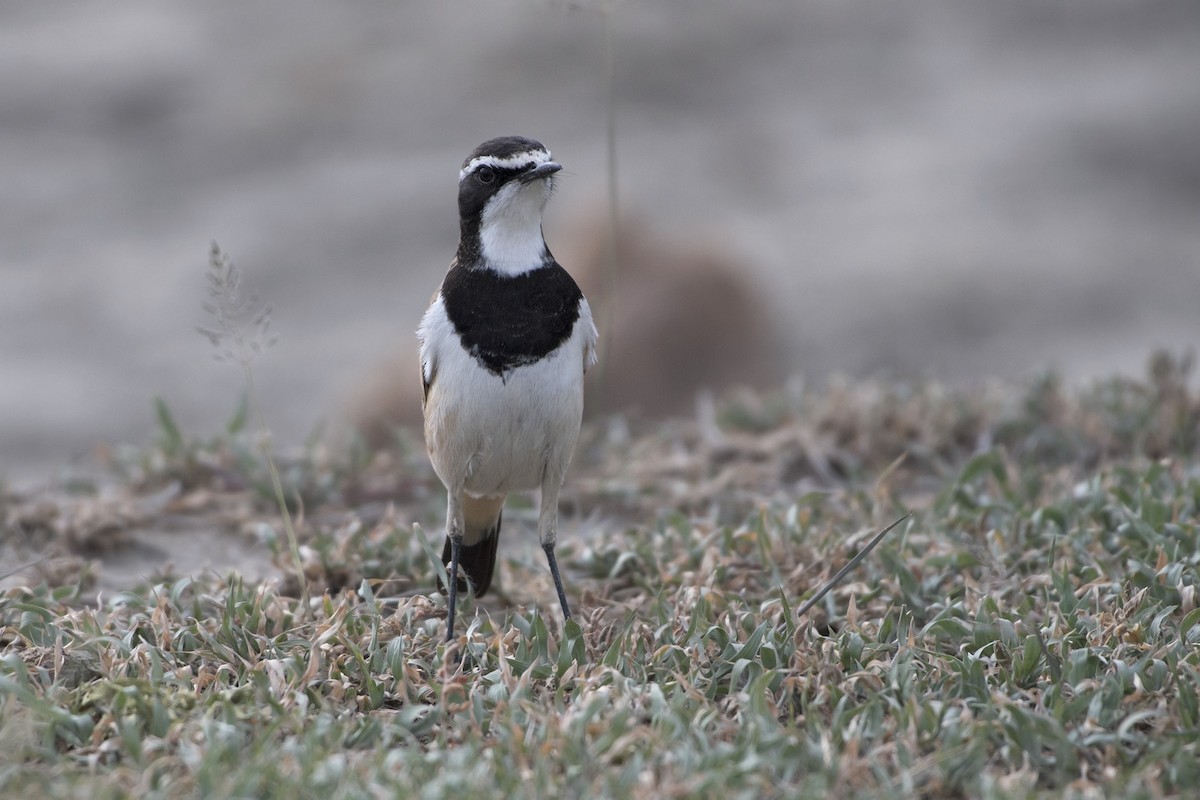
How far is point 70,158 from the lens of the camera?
1481 centimetres

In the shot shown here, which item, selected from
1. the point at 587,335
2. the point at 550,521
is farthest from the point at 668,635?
the point at 587,335

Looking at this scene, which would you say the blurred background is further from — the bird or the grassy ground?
the bird

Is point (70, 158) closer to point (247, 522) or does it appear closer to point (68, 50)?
point (68, 50)

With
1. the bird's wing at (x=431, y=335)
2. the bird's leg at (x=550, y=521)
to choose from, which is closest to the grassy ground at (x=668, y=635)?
the bird's leg at (x=550, y=521)

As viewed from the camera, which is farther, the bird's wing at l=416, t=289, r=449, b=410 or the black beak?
the bird's wing at l=416, t=289, r=449, b=410

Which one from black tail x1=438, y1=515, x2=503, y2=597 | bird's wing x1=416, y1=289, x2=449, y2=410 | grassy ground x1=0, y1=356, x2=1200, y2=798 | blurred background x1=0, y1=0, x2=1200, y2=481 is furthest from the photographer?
blurred background x1=0, y1=0, x2=1200, y2=481

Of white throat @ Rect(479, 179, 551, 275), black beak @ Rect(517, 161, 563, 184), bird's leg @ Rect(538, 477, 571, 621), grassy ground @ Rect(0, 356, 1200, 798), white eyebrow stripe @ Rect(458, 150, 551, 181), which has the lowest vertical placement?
grassy ground @ Rect(0, 356, 1200, 798)

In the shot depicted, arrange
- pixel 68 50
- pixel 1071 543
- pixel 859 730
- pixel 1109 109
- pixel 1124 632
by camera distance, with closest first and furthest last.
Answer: pixel 859 730 < pixel 1124 632 < pixel 1071 543 < pixel 1109 109 < pixel 68 50

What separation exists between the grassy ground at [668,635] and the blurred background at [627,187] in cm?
261

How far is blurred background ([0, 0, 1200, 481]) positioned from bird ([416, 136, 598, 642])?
4.33m

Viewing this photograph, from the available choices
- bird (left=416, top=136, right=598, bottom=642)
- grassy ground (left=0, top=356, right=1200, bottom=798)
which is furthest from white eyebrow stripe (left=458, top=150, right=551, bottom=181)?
grassy ground (left=0, top=356, right=1200, bottom=798)

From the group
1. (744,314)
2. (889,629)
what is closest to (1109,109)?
(744,314)

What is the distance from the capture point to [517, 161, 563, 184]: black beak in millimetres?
4496

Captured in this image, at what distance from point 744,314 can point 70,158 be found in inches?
316
